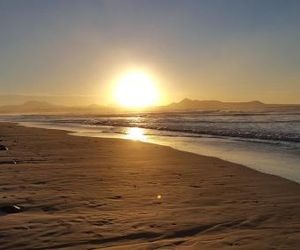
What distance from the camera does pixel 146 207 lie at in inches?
401

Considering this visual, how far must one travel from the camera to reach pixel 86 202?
10.7m

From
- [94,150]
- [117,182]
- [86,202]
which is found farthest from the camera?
[94,150]

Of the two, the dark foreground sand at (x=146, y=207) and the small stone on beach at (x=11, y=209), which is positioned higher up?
the small stone on beach at (x=11, y=209)

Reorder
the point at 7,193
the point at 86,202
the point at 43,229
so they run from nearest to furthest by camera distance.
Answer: the point at 43,229
the point at 86,202
the point at 7,193

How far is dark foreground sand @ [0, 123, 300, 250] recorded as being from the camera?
788 cm

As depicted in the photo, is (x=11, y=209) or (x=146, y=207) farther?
(x=146, y=207)

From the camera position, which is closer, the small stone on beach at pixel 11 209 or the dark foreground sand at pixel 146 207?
the dark foreground sand at pixel 146 207

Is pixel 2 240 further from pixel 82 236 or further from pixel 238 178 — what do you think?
pixel 238 178

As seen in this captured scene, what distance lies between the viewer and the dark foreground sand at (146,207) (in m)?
7.88

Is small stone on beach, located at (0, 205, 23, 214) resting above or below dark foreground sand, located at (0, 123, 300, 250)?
above

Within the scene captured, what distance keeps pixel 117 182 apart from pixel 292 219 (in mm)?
5733

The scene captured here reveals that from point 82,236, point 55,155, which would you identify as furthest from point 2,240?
point 55,155

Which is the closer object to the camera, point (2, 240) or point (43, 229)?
point (2, 240)

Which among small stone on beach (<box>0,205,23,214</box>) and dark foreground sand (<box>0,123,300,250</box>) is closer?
dark foreground sand (<box>0,123,300,250</box>)
